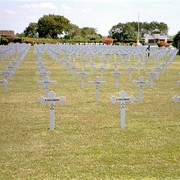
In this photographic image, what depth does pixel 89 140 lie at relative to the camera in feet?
26.2

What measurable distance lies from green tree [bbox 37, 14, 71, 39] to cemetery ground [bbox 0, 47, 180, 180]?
315 ft

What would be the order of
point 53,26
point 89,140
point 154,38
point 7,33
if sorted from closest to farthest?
point 89,140 < point 154,38 < point 53,26 < point 7,33

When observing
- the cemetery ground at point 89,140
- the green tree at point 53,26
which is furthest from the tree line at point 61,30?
the cemetery ground at point 89,140

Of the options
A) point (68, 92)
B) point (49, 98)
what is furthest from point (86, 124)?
point (68, 92)

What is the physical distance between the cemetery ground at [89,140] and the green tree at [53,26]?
9590 centimetres

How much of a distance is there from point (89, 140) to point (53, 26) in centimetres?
10142

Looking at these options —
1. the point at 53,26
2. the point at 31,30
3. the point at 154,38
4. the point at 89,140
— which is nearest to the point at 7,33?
the point at 31,30

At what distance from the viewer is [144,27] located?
5320 inches

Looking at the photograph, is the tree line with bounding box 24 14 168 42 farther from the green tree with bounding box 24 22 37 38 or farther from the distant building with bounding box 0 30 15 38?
the distant building with bounding box 0 30 15 38

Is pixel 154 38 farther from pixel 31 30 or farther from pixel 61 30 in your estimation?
pixel 31 30

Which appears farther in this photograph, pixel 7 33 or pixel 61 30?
pixel 7 33

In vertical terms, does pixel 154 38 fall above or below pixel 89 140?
above

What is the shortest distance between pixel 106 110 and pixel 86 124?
68.6 inches

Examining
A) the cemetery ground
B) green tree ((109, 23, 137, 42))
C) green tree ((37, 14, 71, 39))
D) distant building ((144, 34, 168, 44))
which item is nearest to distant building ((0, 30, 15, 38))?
green tree ((37, 14, 71, 39))
